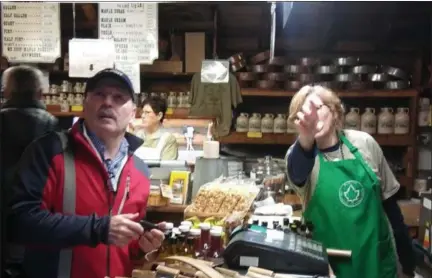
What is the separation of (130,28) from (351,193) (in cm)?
134

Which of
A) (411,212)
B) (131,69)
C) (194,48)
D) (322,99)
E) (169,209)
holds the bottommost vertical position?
(411,212)

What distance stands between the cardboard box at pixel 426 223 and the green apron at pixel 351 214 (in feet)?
2.05

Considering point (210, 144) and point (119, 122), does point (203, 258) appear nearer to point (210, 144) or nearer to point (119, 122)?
point (119, 122)

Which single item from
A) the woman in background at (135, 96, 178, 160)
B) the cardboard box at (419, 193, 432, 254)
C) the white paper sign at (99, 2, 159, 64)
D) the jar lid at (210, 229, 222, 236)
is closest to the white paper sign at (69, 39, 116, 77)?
the white paper sign at (99, 2, 159, 64)

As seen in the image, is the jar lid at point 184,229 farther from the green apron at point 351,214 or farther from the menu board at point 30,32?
the menu board at point 30,32

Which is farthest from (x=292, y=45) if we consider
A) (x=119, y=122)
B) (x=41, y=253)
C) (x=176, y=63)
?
(x=41, y=253)

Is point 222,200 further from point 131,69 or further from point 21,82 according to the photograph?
point 21,82

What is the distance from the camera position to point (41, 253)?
167 centimetres

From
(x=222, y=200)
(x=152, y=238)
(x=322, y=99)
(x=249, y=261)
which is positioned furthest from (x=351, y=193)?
(x=152, y=238)

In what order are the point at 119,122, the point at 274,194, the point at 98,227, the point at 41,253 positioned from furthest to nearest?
the point at 274,194, the point at 119,122, the point at 41,253, the point at 98,227

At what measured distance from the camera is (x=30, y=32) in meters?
2.58

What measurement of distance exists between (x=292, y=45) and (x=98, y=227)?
12.9ft

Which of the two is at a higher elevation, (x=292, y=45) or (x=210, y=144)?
(x=292, y=45)

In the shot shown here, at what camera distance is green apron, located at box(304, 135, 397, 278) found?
6.84 feet
